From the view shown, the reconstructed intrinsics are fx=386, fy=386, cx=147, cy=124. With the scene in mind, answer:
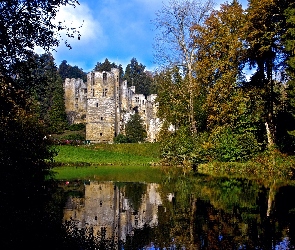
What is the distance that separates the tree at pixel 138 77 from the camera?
341 ft

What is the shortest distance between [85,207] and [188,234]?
4.43 meters

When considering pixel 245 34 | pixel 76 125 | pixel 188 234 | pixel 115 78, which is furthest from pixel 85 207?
pixel 76 125

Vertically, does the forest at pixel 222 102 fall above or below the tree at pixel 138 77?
below

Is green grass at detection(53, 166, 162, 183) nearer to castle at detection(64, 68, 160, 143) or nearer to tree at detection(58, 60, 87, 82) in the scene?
castle at detection(64, 68, 160, 143)

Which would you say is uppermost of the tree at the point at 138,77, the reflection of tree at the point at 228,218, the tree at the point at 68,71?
the tree at the point at 68,71

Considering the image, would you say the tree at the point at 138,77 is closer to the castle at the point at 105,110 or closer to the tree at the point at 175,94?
the castle at the point at 105,110

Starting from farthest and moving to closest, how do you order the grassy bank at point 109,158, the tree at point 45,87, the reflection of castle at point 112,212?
the grassy bank at point 109,158 < the tree at point 45,87 < the reflection of castle at point 112,212

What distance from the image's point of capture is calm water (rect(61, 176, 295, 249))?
7230mm

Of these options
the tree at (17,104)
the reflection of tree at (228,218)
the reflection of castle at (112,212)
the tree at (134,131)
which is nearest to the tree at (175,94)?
the reflection of tree at (228,218)

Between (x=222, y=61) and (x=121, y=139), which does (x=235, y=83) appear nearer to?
(x=222, y=61)

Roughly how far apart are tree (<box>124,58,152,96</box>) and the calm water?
86280 millimetres

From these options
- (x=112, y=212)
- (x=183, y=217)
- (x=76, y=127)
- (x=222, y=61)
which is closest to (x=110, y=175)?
(x=222, y=61)

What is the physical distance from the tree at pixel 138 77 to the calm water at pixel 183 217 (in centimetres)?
8628

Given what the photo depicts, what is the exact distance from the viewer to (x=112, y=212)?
418 inches
